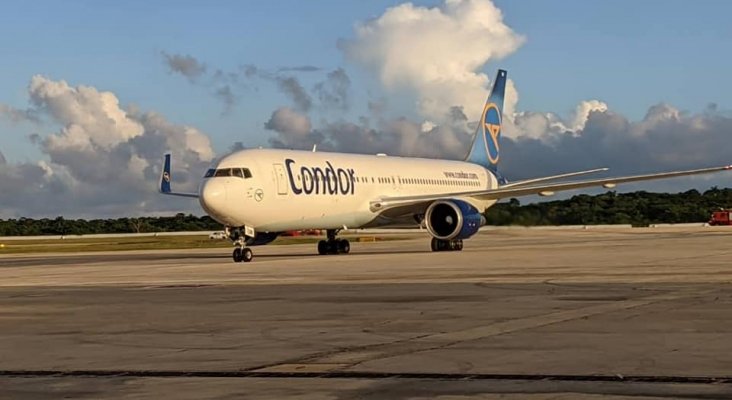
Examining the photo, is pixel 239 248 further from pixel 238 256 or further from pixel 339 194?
pixel 339 194

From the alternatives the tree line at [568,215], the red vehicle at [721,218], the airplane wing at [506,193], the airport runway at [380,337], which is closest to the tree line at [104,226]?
the tree line at [568,215]

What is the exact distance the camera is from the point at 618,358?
10.1 m

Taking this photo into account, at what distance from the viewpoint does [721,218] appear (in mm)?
79562

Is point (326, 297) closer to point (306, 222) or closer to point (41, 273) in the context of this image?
point (41, 273)

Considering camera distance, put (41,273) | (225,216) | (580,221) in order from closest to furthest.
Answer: (41,273), (225,216), (580,221)

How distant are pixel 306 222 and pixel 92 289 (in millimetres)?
15776

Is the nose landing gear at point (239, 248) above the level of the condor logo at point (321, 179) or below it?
below

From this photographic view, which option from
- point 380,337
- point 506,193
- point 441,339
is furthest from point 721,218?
point 441,339

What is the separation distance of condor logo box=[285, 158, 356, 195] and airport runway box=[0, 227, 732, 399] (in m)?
12.9

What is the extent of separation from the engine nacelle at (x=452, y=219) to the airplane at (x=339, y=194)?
0.04m

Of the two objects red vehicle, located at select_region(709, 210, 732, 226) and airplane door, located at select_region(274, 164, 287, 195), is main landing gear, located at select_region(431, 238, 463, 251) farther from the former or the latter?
red vehicle, located at select_region(709, 210, 732, 226)

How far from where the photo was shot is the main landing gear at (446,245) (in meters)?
40.5

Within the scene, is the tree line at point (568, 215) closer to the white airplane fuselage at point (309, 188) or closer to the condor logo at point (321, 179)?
the white airplane fuselage at point (309, 188)

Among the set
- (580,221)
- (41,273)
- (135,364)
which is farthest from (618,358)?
(580,221)
